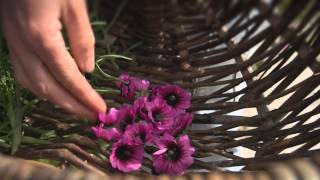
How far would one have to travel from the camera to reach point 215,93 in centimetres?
71

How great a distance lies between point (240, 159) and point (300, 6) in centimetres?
18

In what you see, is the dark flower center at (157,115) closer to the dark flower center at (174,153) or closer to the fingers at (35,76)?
the dark flower center at (174,153)

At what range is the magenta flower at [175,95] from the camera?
658mm

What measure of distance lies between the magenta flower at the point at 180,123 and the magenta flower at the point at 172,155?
2 centimetres

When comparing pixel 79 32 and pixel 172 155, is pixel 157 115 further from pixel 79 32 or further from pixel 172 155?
pixel 79 32

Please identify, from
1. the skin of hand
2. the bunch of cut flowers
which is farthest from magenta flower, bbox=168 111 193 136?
the skin of hand

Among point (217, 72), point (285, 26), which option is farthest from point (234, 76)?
point (285, 26)

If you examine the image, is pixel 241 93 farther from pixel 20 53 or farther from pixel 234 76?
pixel 20 53

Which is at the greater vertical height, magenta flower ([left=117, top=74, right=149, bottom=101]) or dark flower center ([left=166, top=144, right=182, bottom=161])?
magenta flower ([left=117, top=74, right=149, bottom=101])

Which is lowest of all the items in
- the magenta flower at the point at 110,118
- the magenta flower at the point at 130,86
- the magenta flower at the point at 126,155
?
the magenta flower at the point at 126,155

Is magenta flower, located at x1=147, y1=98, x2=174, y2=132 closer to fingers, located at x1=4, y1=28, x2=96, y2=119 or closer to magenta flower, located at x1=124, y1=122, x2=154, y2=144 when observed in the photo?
magenta flower, located at x1=124, y1=122, x2=154, y2=144

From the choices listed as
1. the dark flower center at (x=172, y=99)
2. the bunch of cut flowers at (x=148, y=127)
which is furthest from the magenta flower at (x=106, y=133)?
the dark flower center at (x=172, y=99)

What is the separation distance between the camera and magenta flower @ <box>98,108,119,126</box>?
0.56 m

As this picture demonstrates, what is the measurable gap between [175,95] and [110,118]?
113mm
